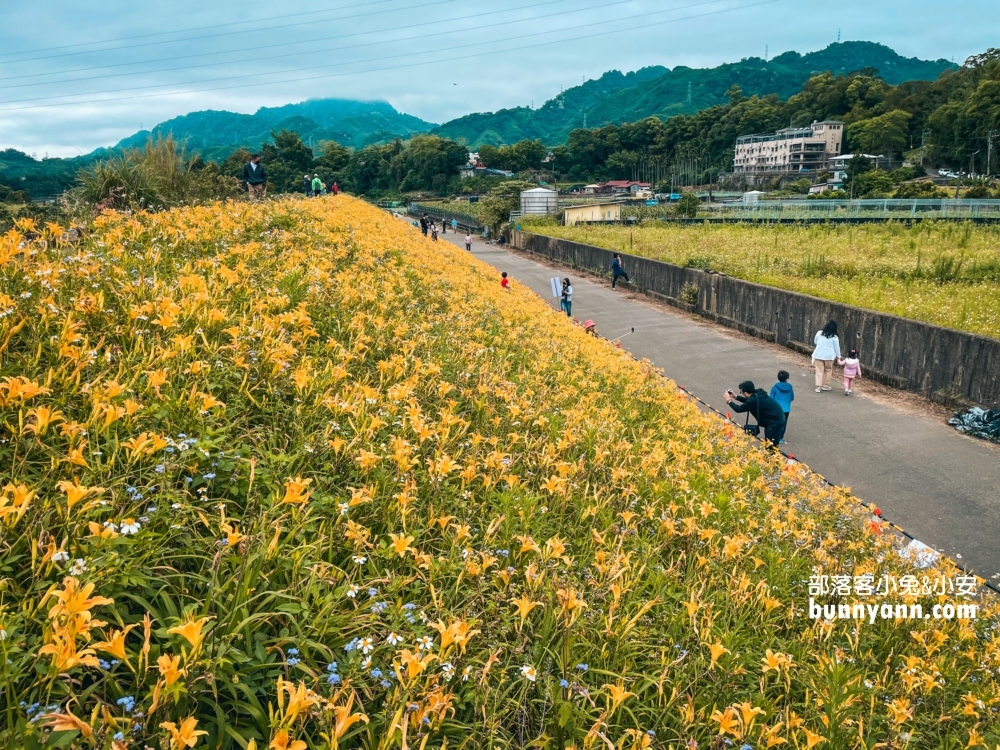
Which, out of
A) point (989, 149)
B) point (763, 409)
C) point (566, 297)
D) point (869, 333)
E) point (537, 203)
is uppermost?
point (989, 149)

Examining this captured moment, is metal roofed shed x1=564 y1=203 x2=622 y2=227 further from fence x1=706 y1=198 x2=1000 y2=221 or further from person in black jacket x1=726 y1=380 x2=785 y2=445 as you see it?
person in black jacket x1=726 y1=380 x2=785 y2=445

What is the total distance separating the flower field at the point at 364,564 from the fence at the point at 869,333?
7658mm

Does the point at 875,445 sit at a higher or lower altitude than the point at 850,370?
lower

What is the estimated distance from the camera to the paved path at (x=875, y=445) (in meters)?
6.96

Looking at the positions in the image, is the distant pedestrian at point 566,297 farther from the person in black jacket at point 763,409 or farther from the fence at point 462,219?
the fence at point 462,219

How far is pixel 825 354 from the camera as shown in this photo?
11.3 meters

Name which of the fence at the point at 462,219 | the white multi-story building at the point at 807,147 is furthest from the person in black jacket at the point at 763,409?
the white multi-story building at the point at 807,147

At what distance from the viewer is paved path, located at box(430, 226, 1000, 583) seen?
6957 mm

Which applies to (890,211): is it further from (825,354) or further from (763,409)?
(763,409)

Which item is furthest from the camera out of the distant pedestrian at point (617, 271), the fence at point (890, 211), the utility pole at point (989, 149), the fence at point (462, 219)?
the utility pole at point (989, 149)

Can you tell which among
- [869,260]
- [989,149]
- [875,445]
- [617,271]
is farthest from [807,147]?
[875,445]

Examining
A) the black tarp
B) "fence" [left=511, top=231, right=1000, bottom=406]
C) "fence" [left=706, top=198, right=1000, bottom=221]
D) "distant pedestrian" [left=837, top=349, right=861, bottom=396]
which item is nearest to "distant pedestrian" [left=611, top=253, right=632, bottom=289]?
"fence" [left=511, top=231, right=1000, bottom=406]

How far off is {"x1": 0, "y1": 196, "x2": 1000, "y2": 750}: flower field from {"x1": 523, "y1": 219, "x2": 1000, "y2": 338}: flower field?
10.3 metres

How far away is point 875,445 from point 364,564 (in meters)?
9.27
